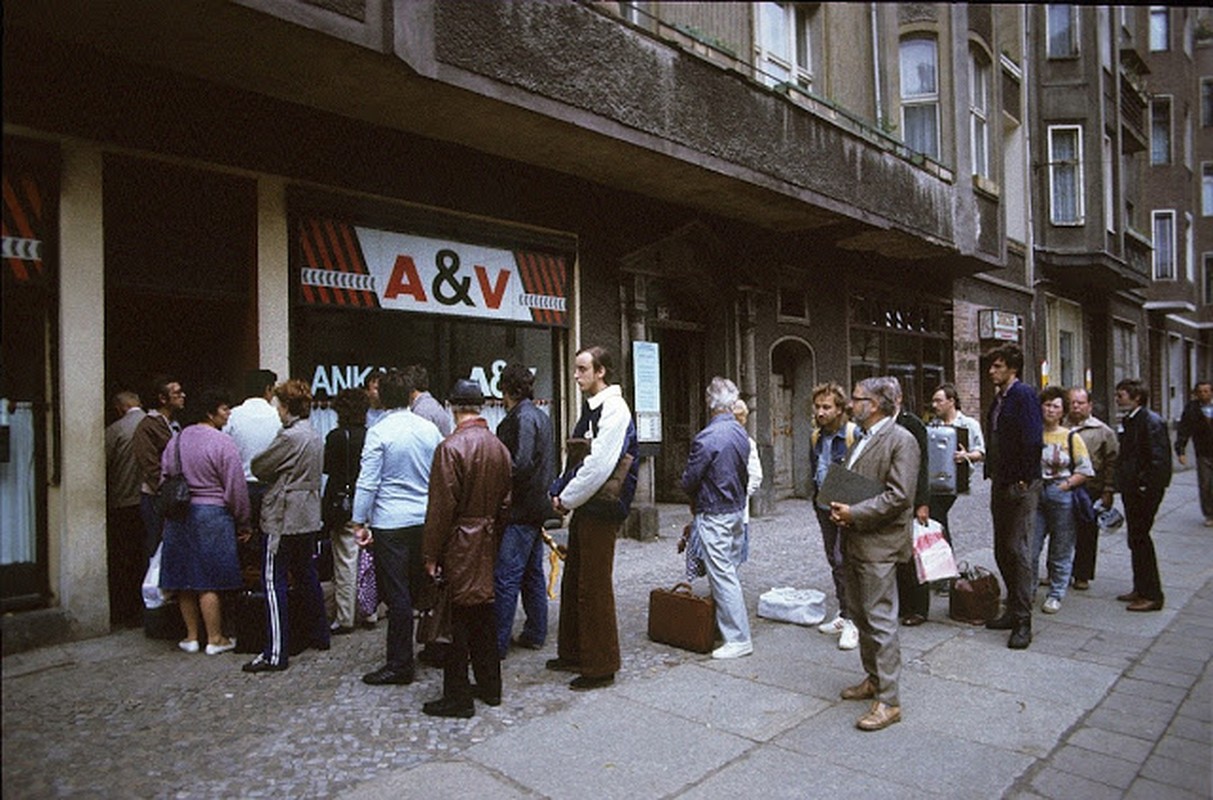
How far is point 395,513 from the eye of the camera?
5.00 metres

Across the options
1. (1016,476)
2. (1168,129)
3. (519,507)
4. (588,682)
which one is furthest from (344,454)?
(1168,129)

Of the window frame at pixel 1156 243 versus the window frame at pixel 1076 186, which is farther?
the window frame at pixel 1156 243

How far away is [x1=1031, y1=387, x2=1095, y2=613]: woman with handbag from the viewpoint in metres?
6.47

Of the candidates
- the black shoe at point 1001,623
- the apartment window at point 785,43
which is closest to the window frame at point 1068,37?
the apartment window at point 785,43

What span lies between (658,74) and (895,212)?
5460 mm

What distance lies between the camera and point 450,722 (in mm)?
4352

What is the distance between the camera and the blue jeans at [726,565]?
5383 mm

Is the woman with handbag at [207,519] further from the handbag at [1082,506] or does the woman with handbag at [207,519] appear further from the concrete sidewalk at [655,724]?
the handbag at [1082,506]

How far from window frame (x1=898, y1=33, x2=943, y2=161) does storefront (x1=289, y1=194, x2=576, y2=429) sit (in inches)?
319

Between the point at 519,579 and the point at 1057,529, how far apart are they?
4389 mm

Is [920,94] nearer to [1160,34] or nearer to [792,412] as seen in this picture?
[792,412]

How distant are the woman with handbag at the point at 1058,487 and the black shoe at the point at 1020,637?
93 centimetres

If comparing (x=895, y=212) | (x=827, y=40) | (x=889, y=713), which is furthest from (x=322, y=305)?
(x=827, y=40)

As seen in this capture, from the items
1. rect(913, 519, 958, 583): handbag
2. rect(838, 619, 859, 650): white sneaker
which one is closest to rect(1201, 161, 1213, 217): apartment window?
rect(913, 519, 958, 583): handbag
